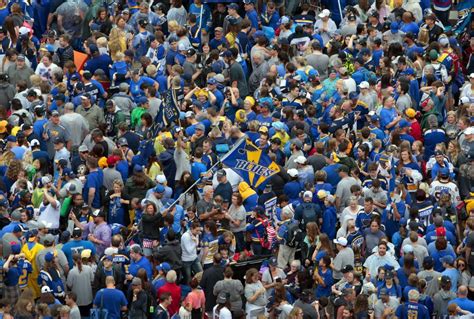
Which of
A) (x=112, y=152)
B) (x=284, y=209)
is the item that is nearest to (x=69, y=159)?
(x=112, y=152)

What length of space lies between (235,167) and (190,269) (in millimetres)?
2358

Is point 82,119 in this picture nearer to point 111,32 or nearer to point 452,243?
point 111,32

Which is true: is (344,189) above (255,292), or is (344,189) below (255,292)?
above

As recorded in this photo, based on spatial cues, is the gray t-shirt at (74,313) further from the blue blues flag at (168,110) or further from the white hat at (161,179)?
the blue blues flag at (168,110)

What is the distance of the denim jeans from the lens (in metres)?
31.3

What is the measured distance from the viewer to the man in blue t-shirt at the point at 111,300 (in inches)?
1181

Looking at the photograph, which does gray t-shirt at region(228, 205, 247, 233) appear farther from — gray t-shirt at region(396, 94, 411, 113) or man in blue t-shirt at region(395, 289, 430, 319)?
gray t-shirt at region(396, 94, 411, 113)

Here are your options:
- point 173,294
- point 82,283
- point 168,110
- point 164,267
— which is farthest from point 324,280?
point 168,110

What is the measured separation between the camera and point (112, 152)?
33.3 meters

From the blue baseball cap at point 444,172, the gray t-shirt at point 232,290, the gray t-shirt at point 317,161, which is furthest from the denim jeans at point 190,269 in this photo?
the blue baseball cap at point 444,172

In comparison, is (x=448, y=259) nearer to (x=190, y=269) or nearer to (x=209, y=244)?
(x=209, y=244)

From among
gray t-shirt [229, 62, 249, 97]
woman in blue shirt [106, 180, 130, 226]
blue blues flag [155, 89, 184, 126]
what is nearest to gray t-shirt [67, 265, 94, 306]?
woman in blue shirt [106, 180, 130, 226]

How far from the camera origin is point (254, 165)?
108 ft

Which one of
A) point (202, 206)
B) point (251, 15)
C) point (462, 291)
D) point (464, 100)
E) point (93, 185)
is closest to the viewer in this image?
point (462, 291)
